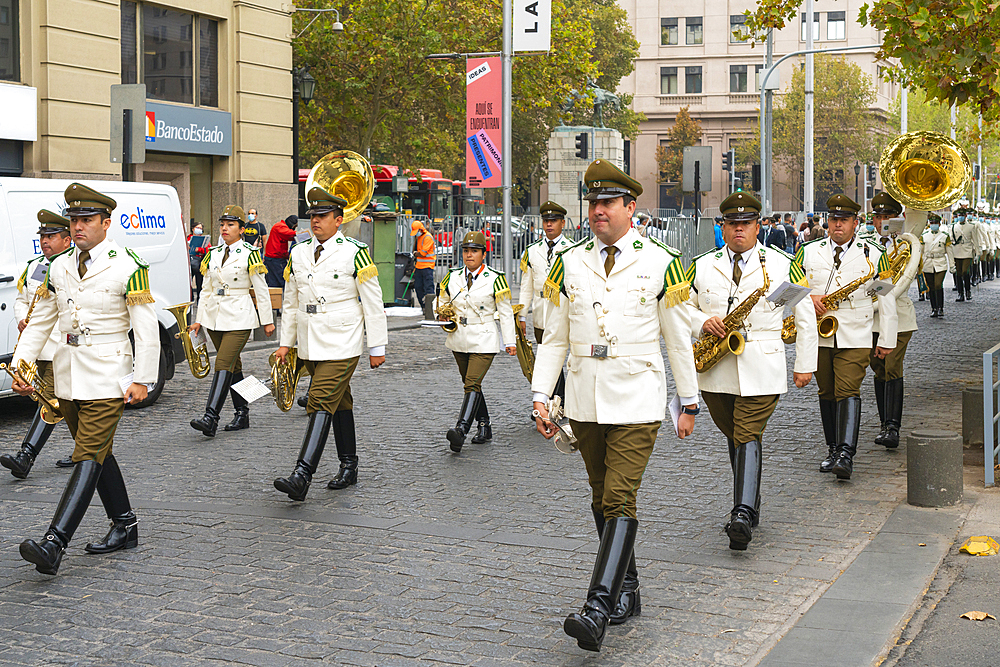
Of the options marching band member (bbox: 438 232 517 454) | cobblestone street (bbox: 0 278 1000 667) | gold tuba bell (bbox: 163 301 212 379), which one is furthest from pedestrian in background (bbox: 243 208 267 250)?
marching band member (bbox: 438 232 517 454)

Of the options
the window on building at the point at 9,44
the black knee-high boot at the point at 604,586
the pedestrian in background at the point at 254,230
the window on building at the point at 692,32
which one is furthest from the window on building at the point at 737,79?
the black knee-high boot at the point at 604,586

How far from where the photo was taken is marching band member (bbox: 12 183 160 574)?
6355 mm

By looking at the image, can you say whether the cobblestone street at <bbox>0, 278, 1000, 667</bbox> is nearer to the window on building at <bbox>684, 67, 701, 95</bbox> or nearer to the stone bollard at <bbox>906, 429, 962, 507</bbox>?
the stone bollard at <bbox>906, 429, 962, 507</bbox>

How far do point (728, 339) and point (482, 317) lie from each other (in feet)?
11.9

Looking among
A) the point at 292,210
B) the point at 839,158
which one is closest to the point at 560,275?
the point at 292,210

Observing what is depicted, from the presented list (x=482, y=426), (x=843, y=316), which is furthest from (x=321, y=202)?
(x=843, y=316)

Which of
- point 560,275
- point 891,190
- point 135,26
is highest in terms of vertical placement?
point 135,26

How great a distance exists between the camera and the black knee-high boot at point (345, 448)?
8.19 metres

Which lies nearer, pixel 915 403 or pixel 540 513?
pixel 540 513

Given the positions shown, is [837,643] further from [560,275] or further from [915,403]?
[915,403]

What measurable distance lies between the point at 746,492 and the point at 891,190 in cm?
484

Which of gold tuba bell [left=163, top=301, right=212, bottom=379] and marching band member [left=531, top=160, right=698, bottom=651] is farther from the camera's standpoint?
gold tuba bell [left=163, top=301, right=212, bottom=379]

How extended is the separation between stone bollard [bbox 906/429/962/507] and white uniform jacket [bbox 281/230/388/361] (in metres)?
3.46

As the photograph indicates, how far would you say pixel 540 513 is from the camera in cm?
739
